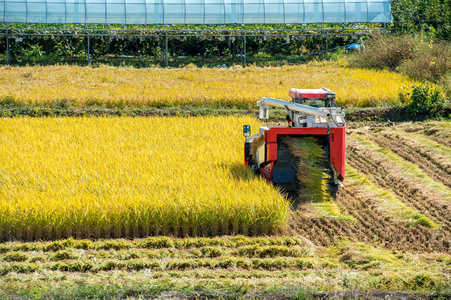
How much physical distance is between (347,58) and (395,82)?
7.24 m

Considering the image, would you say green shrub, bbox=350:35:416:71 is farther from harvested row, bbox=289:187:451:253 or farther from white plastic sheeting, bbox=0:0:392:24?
harvested row, bbox=289:187:451:253

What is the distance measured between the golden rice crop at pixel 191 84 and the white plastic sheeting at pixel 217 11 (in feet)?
16.5

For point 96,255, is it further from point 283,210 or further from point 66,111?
point 66,111

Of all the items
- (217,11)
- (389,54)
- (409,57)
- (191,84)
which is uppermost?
(217,11)

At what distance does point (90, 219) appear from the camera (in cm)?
666

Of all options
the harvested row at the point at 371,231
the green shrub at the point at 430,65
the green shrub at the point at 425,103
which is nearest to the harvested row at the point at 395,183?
the harvested row at the point at 371,231

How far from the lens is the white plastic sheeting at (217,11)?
29109mm

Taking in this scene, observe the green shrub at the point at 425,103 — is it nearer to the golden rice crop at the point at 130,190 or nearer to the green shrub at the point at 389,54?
the golden rice crop at the point at 130,190

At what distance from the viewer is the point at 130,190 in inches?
289

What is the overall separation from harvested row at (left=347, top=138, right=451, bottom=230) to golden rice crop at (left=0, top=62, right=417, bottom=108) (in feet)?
17.7

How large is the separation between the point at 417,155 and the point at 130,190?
6633 millimetres

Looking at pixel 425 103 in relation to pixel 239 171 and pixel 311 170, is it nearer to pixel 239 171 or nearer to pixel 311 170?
pixel 311 170

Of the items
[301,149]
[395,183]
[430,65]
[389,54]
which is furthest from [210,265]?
[389,54]

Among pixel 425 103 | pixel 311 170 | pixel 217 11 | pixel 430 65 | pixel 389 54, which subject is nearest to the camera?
pixel 311 170
